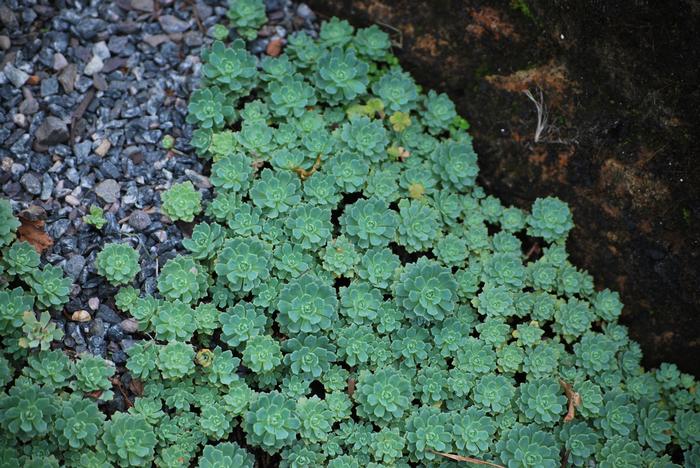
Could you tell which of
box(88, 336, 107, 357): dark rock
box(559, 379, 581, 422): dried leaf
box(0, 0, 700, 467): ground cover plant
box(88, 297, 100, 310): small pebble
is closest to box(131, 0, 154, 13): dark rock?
box(0, 0, 700, 467): ground cover plant

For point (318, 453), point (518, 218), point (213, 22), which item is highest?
point (213, 22)

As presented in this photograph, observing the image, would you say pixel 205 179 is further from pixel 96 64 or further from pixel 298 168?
pixel 96 64

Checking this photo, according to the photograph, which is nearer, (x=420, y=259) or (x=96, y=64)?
(x=420, y=259)

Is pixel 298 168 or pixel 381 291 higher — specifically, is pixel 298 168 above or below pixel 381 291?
above

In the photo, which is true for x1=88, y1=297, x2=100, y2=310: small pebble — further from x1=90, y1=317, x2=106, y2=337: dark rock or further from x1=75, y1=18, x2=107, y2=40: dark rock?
x1=75, y1=18, x2=107, y2=40: dark rock

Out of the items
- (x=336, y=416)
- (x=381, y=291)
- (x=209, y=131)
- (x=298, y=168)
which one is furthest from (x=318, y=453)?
(x=209, y=131)

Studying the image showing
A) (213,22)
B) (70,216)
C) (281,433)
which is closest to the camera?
(281,433)

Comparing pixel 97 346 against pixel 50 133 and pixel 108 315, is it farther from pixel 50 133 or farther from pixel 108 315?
pixel 50 133

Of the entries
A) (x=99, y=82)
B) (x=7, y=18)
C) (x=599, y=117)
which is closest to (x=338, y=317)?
(x=599, y=117)

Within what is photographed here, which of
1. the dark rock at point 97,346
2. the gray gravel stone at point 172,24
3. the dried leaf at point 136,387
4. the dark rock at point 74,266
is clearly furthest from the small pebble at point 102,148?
the dried leaf at point 136,387
